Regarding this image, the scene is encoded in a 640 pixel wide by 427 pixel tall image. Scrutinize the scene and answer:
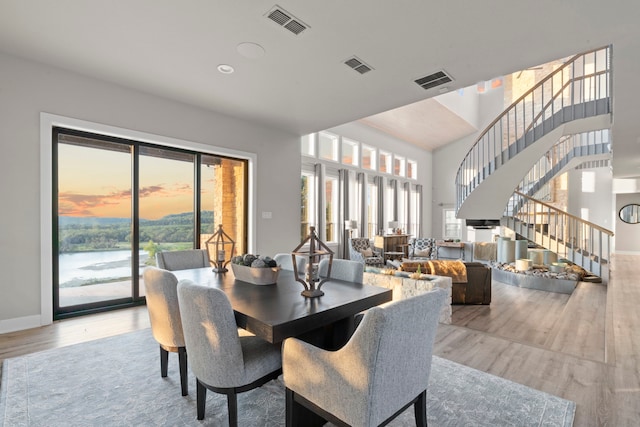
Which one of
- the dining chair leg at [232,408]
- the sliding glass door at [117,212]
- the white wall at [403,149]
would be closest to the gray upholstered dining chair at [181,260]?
the sliding glass door at [117,212]

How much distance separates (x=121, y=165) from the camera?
14.1 ft

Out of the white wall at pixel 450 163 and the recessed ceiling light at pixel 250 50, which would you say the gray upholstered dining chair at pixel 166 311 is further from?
the white wall at pixel 450 163

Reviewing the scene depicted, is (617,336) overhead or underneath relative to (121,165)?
underneath

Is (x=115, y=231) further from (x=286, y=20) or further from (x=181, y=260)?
(x=286, y=20)

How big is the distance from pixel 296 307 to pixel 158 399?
4.22 ft

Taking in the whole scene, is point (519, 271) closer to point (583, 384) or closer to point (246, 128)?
point (583, 384)

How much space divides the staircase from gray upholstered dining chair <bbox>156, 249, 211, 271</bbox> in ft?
16.2

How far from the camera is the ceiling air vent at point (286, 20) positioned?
256cm

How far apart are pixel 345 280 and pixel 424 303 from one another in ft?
3.66

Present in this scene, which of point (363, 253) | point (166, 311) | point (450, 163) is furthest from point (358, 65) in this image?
point (450, 163)

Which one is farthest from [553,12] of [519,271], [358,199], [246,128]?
[358,199]

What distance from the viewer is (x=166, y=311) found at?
6.83 ft

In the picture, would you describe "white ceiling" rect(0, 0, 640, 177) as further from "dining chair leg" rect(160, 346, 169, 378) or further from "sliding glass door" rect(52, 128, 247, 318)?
"dining chair leg" rect(160, 346, 169, 378)

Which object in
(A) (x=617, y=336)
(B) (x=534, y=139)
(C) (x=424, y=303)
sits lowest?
(A) (x=617, y=336)
